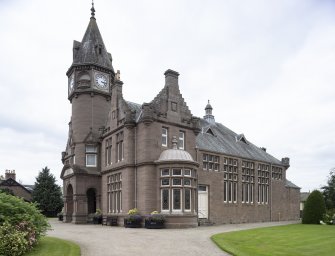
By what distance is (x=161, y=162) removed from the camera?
3092 centimetres

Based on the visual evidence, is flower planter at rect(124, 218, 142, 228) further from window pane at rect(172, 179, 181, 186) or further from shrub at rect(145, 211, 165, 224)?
window pane at rect(172, 179, 181, 186)

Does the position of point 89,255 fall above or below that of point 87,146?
below

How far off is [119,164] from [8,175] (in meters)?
42.3

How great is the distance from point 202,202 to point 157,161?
7.65m

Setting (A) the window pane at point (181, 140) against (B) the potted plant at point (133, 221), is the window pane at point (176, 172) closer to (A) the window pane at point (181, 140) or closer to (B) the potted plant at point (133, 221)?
(A) the window pane at point (181, 140)

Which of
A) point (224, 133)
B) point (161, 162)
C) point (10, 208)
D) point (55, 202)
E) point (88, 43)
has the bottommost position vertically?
point (55, 202)

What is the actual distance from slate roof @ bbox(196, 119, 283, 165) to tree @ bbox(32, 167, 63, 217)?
2596 cm

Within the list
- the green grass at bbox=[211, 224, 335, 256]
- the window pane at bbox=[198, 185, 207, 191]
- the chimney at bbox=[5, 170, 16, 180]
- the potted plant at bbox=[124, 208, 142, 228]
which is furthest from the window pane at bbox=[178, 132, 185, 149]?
the chimney at bbox=[5, 170, 16, 180]

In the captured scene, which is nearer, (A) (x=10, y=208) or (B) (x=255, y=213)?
(A) (x=10, y=208)

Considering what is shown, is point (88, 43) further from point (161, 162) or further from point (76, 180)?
point (161, 162)

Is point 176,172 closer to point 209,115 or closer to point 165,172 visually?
point 165,172

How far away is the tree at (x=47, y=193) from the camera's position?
56119 mm

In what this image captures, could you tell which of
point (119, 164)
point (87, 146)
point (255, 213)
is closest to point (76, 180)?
point (87, 146)

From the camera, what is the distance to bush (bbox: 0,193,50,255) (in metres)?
15.1
